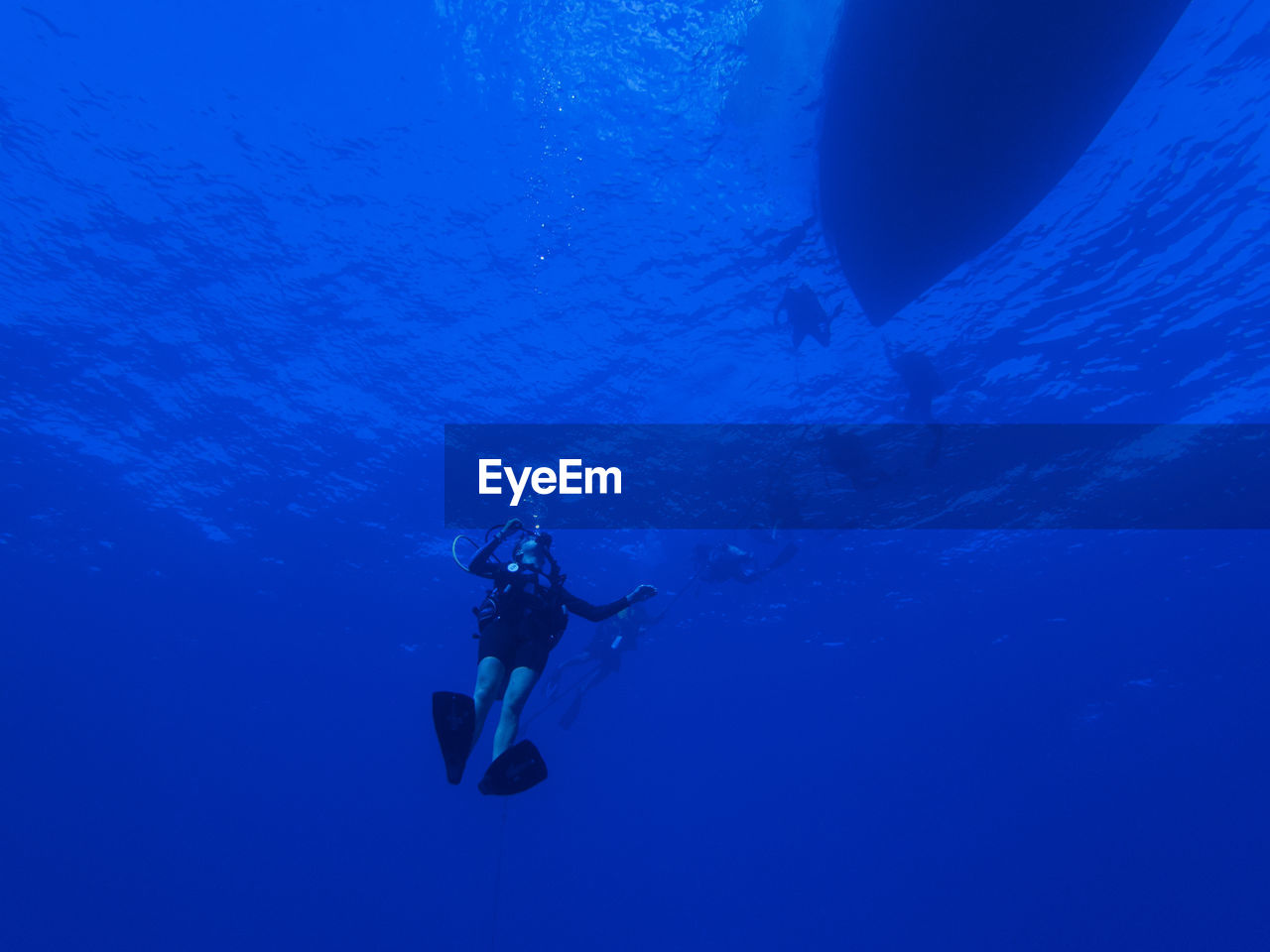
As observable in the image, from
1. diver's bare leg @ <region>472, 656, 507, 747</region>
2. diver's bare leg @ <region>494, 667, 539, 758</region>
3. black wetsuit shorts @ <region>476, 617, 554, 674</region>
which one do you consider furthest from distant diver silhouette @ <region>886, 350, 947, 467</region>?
diver's bare leg @ <region>472, 656, 507, 747</region>

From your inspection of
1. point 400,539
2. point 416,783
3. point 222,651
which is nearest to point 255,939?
point 416,783

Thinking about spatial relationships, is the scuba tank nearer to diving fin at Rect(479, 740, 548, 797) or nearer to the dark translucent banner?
diving fin at Rect(479, 740, 548, 797)

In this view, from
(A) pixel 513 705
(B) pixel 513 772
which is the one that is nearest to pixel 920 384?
(A) pixel 513 705

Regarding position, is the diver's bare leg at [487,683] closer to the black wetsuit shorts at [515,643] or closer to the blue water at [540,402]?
the black wetsuit shorts at [515,643]

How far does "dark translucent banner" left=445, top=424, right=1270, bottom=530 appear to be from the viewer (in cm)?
1658

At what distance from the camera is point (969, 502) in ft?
62.5

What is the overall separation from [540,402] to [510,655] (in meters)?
11.0

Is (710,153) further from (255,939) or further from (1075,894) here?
(255,939)

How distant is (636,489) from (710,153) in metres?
10.1
